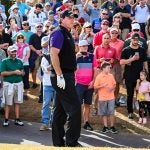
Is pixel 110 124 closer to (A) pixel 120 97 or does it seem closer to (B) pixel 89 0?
(A) pixel 120 97

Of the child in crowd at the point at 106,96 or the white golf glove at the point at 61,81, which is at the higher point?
the white golf glove at the point at 61,81

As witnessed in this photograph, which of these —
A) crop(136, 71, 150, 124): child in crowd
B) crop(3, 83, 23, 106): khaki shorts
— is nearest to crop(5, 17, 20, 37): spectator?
crop(3, 83, 23, 106): khaki shorts

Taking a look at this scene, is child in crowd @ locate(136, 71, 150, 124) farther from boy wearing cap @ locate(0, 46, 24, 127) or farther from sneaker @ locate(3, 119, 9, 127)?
sneaker @ locate(3, 119, 9, 127)

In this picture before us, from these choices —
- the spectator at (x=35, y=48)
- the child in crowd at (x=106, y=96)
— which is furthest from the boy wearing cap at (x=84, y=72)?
the spectator at (x=35, y=48)

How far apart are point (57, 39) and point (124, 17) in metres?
7.69

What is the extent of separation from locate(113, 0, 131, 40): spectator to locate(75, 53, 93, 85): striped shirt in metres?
3.90

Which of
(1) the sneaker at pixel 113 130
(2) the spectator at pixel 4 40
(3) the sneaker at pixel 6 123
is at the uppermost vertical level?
(2) the spectator at pixel 4 40

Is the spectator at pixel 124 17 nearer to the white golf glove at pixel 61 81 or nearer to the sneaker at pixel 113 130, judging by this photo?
the sneaker at pixel 113 130

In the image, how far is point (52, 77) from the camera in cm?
758

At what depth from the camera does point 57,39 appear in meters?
7.38

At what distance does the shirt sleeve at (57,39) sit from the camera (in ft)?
24.2

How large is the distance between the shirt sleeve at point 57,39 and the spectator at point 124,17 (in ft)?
24.4

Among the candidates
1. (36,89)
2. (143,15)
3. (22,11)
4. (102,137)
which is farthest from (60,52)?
(22,11)

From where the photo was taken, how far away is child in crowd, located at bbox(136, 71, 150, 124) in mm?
11523
